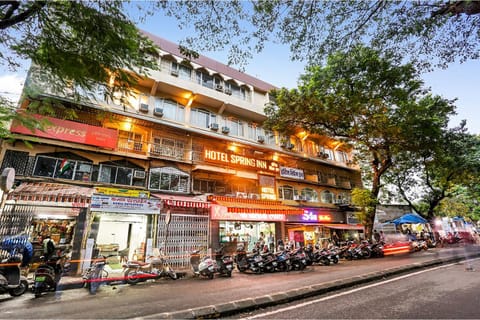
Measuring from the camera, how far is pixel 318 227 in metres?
19.4

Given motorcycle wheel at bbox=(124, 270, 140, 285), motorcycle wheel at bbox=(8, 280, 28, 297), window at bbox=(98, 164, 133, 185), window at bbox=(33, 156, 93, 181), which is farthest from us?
window at bbox=(98, 164, 133, 185)

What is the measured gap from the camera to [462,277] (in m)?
6.81

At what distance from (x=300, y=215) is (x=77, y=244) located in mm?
14200

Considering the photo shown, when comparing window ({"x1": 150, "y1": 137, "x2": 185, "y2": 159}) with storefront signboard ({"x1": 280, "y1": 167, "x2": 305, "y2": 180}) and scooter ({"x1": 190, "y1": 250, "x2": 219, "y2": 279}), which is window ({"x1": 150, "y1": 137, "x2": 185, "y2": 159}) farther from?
storefront signboard ({"x1": 280, "y1": 167, "x2": 305, "y2": 180})

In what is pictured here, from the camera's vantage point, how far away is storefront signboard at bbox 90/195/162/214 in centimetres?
1013

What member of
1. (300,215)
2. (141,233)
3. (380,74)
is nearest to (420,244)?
(300,215)

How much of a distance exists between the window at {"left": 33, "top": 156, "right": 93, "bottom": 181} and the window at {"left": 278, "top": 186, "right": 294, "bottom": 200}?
45.3 ft

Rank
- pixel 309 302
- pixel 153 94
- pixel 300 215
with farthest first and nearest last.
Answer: pixel 300 215 < pixel 153 94 < pixel 309 302

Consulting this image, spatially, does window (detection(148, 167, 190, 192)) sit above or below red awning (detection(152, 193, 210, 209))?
above

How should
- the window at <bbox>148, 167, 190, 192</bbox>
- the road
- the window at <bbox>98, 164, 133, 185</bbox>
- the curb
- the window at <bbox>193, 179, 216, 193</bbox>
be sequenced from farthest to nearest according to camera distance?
the window at <bbox>193, 179, 216, 193</bbox> < the window at <bbox>148, 167, 190, 192</bbox> < the window at <bbox>98, 164, 133, 185</bbox> < the road < the curb

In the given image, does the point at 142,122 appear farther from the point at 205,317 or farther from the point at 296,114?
the point at 205,317

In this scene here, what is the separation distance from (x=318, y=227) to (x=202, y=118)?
13.7 meters

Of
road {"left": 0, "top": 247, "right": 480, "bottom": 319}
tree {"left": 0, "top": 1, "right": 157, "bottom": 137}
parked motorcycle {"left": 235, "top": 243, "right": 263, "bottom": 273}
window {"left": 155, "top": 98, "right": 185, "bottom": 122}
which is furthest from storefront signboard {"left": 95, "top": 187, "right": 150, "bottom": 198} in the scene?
tree {"left": 0, "top": 1, "right": 157, "bottom": 137}

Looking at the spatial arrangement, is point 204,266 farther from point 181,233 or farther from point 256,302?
point 256,302
